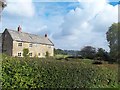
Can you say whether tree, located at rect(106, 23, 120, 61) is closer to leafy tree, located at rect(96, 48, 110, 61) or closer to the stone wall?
leafy tree, located at rect(96, 48, 110, 61)

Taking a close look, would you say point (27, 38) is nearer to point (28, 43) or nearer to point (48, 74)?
point (28, 43)

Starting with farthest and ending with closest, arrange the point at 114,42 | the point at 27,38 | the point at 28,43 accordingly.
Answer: the point at 28,43 < the point at 27,38 < the point at 114,42

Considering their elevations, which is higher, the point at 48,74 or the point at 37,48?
the point at 37,48

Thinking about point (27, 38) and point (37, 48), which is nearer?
point (27, 38)

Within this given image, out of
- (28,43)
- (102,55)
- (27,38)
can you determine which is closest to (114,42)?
(102,55)

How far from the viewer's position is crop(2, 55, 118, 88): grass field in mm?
7418

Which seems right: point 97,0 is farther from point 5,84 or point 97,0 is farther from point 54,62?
point 5,84

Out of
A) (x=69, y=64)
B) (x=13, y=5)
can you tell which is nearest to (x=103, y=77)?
(x=69, y=64)

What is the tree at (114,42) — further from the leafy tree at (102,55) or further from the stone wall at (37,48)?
the stone wall at (37,48)

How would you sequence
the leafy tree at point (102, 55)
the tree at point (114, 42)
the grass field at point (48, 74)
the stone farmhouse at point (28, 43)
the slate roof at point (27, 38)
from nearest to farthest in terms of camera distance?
the grass field at point (48, 74)
the tree at point (114, 42)
the leafy tree at point (102, 55)
the stone farmhouse at point (28, 43)
the slate roof at point (27, 38)

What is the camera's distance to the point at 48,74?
28.6ft

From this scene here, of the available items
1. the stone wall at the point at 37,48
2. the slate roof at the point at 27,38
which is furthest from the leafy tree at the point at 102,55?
the slate roof at the point at 27,38

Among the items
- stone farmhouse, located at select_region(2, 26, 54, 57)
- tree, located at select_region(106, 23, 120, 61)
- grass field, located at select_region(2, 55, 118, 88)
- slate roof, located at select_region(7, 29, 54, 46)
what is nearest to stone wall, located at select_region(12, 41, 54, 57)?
stone farmhouse, located at select_region(2, 26, 54, 57)

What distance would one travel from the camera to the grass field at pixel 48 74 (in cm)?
742
